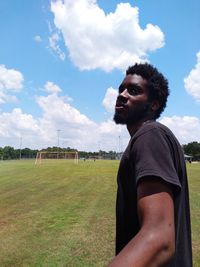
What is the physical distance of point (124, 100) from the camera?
231cm

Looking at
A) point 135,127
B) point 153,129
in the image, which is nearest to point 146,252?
point 153,129

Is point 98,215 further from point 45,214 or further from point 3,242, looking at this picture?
point 3,242

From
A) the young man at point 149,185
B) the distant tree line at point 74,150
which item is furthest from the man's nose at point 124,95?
the distant tree line at point 74,150

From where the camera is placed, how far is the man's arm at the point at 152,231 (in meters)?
1.54

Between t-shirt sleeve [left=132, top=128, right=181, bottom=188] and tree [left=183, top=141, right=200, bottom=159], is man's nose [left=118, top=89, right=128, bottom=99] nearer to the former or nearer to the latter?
t-shirt sleeve [left=132, top=128, right=181, bottom=188]

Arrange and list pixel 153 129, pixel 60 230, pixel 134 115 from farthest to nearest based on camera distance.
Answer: pixel 60 230
pixel 134 115
pixel 153 129

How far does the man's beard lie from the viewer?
2.27 meters

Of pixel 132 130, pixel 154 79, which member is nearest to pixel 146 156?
pixel 132 130

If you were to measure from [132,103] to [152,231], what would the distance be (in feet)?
2.83

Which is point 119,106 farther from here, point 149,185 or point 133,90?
point 149,185

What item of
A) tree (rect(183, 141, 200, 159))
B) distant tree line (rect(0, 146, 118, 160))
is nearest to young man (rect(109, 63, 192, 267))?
tree (rect(183, 141, 200, 159))

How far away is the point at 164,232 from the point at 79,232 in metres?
9.19

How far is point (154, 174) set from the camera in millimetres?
1735

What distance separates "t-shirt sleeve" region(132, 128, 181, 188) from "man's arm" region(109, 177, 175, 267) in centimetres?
3
